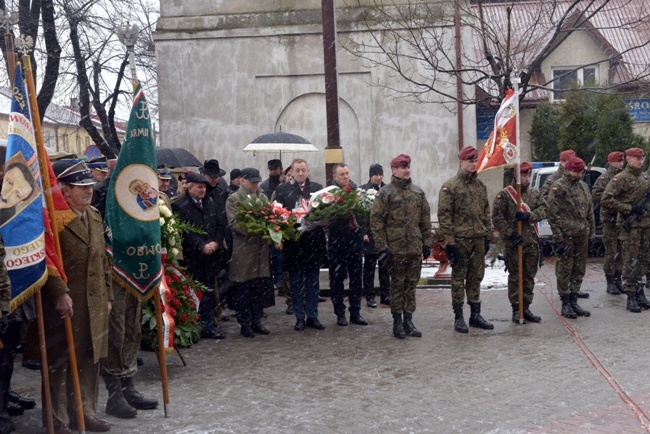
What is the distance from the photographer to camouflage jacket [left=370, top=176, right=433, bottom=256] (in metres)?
10.1

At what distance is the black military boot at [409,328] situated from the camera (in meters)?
10.1

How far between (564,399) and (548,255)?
1257 cm

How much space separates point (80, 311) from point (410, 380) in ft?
10.2

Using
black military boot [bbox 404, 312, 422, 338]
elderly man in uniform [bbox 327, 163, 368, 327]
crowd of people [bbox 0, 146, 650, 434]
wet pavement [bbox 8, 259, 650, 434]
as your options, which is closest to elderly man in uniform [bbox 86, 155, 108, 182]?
crowd of people [bbox 0, 146, 650, 434]

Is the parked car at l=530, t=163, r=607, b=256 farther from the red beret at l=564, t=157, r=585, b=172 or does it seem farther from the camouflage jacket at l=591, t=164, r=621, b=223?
the red beret at l=564, t=157, r=585, b=172

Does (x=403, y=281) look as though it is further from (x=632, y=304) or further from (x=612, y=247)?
(x=612, y=247)

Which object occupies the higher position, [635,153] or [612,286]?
[635,153]

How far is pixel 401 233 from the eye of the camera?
10047mm

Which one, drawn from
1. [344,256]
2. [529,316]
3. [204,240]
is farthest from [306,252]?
[529,316]

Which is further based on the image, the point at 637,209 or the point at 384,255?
the point at 637,209

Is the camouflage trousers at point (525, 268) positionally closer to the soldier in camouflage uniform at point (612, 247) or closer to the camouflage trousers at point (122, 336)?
the soldier in camouflage uniform at point (612, 247)

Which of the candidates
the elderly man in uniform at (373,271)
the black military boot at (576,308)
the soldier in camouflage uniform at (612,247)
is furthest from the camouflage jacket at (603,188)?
the elderly man in uniform at (373,271)

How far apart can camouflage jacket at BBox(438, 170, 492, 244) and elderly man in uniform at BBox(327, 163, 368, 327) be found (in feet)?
3.66

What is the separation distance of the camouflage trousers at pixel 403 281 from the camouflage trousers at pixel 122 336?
3.62 m
